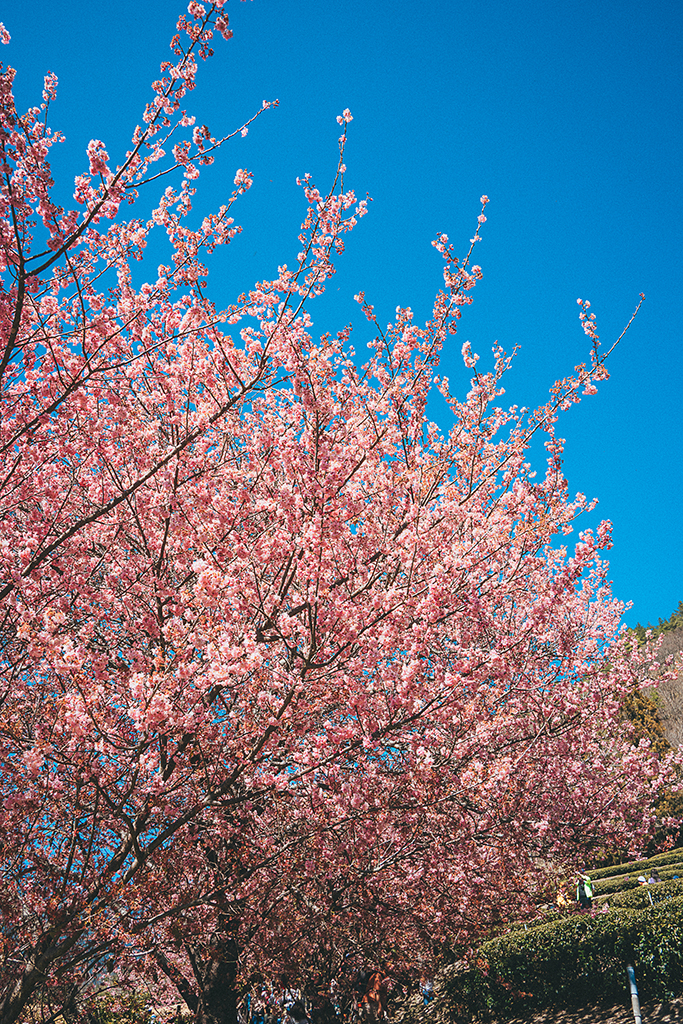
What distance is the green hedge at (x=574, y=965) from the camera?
1038 cm

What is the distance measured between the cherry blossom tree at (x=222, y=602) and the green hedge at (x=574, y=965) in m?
5.74

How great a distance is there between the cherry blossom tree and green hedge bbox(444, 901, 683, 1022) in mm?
5741

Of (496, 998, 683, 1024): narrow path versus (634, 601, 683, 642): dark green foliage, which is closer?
(496, 998, 683, 1024): narrow path

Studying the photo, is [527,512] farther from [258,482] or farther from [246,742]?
[246,742]

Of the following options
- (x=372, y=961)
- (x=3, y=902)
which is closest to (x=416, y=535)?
(x=3, y=902)

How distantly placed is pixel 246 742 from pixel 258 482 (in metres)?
2.26

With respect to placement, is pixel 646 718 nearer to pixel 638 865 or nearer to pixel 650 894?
pixel 638 865

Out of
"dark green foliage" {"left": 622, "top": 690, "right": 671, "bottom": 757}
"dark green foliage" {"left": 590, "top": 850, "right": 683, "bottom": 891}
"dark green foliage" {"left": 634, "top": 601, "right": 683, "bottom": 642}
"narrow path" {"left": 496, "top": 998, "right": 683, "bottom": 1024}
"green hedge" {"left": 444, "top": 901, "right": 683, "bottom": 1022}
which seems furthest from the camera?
"dark green foliage" {"left": 634, "top": 601, "right": 683, "bottom": 642}

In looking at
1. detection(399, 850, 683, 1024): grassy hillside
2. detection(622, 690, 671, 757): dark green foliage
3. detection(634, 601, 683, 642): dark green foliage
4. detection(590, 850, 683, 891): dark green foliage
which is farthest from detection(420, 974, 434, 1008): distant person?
detection(634, 601, 683, 642): dark green foliage

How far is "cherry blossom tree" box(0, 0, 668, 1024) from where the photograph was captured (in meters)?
3.67

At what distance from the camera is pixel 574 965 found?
450 inches

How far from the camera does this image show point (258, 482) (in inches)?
219

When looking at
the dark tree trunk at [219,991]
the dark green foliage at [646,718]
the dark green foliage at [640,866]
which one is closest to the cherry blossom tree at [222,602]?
the dark tree trunk at [219,991]

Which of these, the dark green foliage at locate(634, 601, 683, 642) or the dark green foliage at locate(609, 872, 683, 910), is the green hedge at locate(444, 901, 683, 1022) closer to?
the dark green foliage at locate(609, 872, 683, 910)
